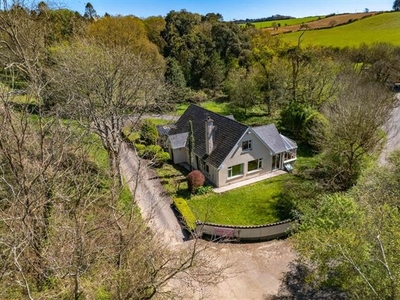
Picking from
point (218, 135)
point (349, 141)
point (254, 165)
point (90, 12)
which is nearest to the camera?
point (349, 141)

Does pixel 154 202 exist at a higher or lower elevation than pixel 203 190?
lower

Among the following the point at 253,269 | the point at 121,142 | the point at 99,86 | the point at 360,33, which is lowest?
the point at 253,269

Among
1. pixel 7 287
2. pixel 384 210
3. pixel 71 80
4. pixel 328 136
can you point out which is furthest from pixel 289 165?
pixel 7 287

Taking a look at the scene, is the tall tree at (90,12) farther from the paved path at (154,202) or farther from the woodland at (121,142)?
the paved path at (154,202)

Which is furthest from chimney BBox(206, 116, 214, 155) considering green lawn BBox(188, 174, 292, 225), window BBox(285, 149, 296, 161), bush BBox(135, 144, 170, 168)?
window BBox(285, 149, 296, 161)

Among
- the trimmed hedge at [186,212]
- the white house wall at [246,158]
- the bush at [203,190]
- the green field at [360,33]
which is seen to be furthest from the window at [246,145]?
the green field at [360,33]

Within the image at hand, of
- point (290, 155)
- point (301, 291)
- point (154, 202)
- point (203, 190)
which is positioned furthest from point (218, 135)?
point (301, 291)

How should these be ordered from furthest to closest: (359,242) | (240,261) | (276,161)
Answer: (276,161), (240,261), (359,242)

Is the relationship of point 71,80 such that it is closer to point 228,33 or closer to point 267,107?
point 267,107

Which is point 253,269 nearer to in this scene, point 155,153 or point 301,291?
point 301,291
